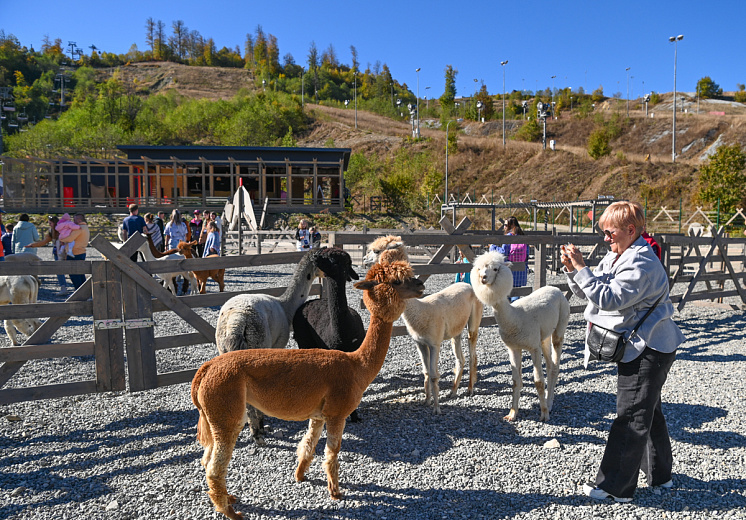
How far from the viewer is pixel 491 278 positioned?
4.28m

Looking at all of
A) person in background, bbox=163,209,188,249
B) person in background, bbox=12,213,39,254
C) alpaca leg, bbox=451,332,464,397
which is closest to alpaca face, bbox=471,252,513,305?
alpaca leg, bbox=451,332,464,397

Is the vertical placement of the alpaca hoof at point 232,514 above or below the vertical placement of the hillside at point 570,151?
below

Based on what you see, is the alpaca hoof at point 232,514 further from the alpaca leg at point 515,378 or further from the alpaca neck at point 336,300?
the alpaca leg at point 515,378

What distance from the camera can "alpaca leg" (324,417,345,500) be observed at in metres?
3.19

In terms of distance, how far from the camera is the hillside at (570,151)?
158 feet

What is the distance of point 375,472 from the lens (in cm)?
370

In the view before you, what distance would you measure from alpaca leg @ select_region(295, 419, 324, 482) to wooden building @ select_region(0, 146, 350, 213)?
32.1 metres

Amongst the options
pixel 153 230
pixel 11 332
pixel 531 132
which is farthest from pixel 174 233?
pixel 531 132

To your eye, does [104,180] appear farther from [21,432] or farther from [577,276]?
→ [577,276]

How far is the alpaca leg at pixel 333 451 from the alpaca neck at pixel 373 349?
1.11 ft

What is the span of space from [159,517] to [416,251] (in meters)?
16.0

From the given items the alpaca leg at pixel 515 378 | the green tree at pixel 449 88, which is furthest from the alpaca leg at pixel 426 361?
the green tree at pixel 449 88

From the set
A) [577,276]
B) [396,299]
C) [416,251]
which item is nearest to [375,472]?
[396,299]

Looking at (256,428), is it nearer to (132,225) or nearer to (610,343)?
(610,343)
